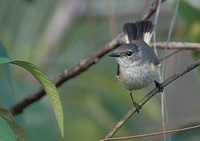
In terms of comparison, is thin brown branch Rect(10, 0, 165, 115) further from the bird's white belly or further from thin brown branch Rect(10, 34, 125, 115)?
the bird's white belly

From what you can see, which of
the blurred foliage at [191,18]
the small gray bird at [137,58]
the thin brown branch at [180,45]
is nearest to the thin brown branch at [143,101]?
the thin brown branch at [180,45]

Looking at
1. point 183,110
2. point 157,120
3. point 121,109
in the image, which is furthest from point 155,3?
point 183,110

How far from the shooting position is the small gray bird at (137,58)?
2279mm

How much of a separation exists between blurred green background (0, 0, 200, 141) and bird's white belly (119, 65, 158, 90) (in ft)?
0.62

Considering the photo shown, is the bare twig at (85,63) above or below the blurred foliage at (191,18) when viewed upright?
below

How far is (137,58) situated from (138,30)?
0.43 ft

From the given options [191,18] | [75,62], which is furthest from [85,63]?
[75,62]

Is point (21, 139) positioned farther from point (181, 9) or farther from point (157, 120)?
point (157, 120)

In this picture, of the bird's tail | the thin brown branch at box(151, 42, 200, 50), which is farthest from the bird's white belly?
the thin brown branch at box(151, 42, 200, 50)

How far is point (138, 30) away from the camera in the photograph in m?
2.43

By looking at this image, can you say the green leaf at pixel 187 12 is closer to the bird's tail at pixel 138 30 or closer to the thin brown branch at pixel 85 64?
the bird's tail at pixel 138 30

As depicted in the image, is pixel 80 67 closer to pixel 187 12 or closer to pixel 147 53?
pixel 147 53

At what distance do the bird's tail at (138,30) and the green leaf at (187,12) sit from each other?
139 mm

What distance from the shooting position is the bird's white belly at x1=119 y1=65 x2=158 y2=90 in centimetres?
227
